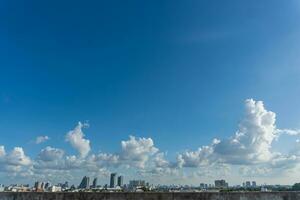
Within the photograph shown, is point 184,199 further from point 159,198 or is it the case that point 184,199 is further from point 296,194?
point 296,194

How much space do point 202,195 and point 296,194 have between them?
10.8ft

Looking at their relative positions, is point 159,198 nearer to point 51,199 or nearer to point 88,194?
point 88,194

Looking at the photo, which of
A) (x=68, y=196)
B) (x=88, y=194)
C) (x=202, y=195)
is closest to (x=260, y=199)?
(x=202, y=195)

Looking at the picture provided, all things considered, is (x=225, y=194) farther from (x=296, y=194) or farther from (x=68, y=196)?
(x=68, y=196)

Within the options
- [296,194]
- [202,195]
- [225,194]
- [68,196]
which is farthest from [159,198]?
[296,194]

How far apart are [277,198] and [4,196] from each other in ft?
32.1

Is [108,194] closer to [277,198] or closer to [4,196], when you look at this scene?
[4,196]

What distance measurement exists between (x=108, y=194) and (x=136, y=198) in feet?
3.27

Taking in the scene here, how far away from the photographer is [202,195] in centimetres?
1041

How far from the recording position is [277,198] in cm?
1034

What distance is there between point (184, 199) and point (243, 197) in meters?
2.02

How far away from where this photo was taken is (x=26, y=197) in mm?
10750

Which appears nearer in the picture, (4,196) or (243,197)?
(243,197)

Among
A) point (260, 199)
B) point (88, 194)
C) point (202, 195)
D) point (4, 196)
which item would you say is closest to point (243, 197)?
point (260, 199)
